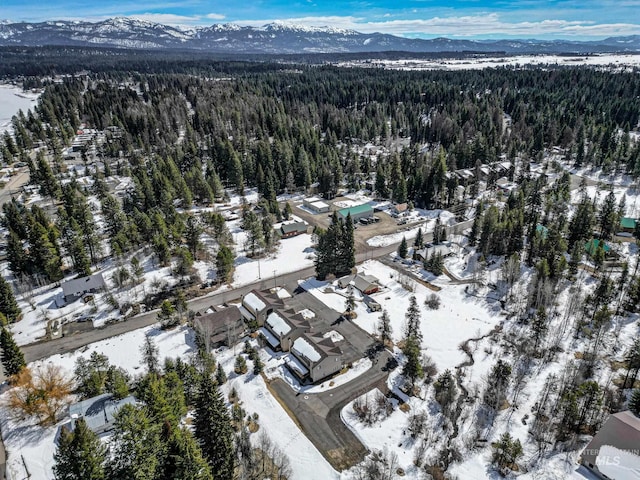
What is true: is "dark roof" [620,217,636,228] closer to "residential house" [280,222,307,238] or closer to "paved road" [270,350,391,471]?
"paved road" [270,350,391,471]

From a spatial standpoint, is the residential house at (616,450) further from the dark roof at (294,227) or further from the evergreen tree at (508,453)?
the dark roof at (294,227)

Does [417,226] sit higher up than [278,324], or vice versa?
[278,324]

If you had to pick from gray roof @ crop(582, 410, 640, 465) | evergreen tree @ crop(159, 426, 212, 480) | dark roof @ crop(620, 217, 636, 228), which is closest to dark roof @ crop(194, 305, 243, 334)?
evergreen tree @ crop(159, 426, 212, 480)

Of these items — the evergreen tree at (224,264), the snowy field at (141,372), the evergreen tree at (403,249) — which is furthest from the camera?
the evergreen tree at (403,249)

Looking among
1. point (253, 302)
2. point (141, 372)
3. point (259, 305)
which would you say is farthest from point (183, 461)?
point (253, 302)

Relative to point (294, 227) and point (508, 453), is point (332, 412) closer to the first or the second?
point (508, 453)

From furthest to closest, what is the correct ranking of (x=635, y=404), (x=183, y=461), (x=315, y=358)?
(x=315, y=358), (x=635, y=404), (x=183, y=461)

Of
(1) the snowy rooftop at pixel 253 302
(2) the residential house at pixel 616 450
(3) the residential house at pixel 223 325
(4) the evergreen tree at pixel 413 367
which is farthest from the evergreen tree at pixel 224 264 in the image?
(2) the residential house at pixel 616 450
